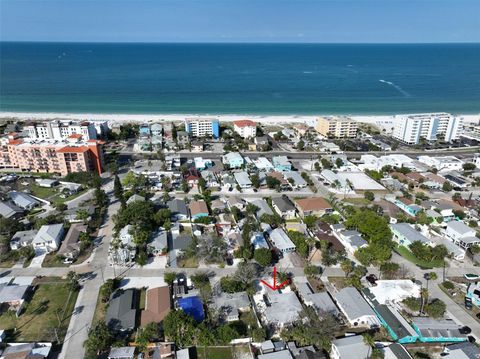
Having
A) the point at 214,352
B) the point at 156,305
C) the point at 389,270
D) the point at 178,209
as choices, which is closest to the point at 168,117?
the point at 178,209

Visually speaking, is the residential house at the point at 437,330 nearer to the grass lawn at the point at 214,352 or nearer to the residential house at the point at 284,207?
the grass lawn at the point at 214,352

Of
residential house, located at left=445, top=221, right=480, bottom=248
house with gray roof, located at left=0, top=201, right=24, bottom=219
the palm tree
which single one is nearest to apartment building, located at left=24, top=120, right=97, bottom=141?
house with gray roof, located at left=0, top=201, right=24, bottom=219

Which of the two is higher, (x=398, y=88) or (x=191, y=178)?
(x=398, y=88)

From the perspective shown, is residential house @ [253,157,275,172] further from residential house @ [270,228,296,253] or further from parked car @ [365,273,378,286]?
parked car @ [365,273,378,286]

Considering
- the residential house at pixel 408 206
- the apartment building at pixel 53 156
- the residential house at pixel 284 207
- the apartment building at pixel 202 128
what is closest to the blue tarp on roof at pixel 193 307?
the residential house at pixel 284 207

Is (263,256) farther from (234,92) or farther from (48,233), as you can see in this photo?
(234,92)

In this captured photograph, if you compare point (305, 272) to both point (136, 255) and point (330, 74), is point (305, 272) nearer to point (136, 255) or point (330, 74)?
point (136, 255)
